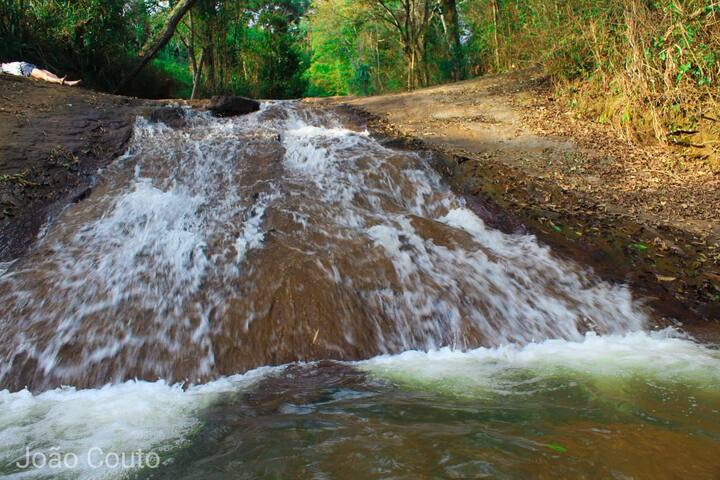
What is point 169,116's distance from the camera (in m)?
8.12

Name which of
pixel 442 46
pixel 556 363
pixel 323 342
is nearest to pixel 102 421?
pixel 323 342

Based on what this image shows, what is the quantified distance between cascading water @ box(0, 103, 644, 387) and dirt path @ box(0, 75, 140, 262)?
373mm

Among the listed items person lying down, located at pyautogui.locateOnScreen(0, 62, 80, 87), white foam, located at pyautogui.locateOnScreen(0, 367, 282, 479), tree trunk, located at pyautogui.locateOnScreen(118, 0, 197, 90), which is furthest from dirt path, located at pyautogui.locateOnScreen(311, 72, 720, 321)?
tree trunk, located at pyautogui.locateOnScreen(118, 0, 197, 90)

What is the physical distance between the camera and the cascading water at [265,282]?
3697 mm

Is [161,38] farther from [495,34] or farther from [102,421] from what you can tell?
[102,421]

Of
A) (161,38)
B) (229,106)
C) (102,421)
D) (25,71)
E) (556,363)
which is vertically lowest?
(556,363)

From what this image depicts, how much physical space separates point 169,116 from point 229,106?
Answer: 133cm

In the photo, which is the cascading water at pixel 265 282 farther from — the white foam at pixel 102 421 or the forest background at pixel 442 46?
the forest background at pixel 442 46

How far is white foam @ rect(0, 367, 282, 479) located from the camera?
2305mm

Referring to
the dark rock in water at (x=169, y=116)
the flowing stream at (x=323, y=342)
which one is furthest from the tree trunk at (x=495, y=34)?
the dark rock in water at (x=169, y=116)

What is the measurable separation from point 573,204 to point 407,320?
3.47 metres

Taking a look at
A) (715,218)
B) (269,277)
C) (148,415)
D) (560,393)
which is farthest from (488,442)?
(715,218)

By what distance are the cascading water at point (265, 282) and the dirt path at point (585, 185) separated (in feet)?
1.87

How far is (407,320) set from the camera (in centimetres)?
407
